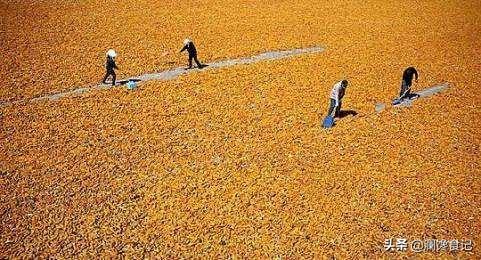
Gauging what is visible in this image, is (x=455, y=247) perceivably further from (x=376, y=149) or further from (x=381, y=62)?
(x=381, y=62)

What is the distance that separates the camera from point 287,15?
78.8 ft

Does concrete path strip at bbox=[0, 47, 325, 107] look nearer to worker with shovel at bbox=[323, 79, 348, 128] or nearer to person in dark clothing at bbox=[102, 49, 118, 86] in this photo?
person in dark clothing at bbox=[102, 49, 118, 86]

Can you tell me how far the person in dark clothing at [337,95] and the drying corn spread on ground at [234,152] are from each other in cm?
89

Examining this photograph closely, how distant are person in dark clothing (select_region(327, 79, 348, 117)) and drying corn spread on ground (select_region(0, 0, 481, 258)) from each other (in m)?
0.89

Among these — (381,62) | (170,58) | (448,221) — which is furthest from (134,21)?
(448,221)

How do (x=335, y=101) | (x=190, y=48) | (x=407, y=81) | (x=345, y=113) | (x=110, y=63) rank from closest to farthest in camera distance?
(x=335, y=101) < (x=345, y=113) < (x=407, y=81) < (x=110, y=63) < (x=190, y=48)

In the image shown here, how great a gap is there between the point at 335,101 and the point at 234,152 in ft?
11.9

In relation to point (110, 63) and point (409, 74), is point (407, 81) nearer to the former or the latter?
point (409, 74)

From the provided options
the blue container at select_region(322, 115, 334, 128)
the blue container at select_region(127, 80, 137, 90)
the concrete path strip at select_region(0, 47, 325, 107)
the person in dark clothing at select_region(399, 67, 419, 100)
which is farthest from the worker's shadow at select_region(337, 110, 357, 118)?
the blue container at select_region(127, 80, 137, 90)

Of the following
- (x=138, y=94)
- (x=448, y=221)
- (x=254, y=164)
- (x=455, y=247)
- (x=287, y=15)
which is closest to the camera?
(x=455, y=247)

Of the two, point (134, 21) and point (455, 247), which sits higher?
point (134, 21)

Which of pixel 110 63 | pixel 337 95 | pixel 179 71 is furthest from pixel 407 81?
pixel 110 63

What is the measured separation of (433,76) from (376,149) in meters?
7.16

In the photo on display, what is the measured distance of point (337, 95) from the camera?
12008mm
